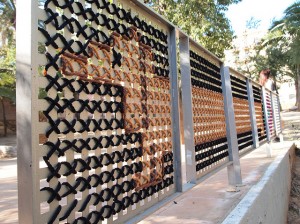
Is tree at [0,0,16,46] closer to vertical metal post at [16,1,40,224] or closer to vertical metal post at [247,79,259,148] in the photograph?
vertical metal post at [247,79,259,148]

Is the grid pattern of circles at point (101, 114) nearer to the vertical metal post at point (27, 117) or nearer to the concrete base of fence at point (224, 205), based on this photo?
the vertical metal post at point (27, 117)

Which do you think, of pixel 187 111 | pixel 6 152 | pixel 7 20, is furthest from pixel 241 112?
pixel 7 20

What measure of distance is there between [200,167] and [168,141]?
886 mm

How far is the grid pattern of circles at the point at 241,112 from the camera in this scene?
5.78 meters

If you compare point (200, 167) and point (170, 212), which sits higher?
point (200, 167)

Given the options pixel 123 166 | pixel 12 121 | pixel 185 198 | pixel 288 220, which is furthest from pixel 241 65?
pixel 123 166

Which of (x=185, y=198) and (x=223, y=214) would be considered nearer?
(x=223, y=214)

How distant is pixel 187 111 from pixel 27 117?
2.12 m

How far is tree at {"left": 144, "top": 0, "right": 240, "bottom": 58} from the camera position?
1036 centimetres

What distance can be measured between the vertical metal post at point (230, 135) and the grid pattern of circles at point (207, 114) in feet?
0.27

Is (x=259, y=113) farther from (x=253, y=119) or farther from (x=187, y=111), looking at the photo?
(x=187, y=111)

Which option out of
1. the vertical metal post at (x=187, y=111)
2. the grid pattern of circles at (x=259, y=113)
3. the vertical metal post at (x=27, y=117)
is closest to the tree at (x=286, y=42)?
the grid pattern of circles at (x=259, y=113)

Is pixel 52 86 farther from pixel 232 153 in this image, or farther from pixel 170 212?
pixel 232 153

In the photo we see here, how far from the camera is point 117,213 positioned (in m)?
2.12
